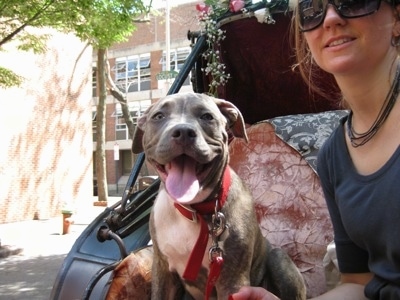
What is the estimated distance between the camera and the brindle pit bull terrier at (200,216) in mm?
2268

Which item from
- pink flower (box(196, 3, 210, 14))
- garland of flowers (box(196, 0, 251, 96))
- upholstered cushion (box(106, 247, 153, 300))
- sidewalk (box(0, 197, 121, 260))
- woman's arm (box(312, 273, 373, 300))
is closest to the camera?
woman's arm (box(312, 273, 373, 300))

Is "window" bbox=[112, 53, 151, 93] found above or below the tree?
above

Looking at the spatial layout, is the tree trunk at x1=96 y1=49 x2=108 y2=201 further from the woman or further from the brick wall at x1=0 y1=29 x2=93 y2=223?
the woman

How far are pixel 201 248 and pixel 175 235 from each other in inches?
6.6

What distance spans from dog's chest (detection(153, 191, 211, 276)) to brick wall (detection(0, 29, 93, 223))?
39.8ft

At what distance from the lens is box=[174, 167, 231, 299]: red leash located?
89.2 inches

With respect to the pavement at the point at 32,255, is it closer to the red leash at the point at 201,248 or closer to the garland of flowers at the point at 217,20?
the garland of flowers at the point at 217,20

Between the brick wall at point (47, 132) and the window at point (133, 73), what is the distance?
1384 cm

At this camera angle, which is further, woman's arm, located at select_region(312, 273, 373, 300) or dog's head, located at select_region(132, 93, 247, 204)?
dog's head, located at select_region(132, 93, 247, 204)

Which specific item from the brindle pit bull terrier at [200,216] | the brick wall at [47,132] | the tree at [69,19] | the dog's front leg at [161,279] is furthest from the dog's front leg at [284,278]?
the brick wall at [47,132]

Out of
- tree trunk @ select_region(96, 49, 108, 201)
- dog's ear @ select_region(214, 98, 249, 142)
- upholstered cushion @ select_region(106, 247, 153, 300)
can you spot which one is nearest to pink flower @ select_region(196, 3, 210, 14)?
dog's ear @ select_region(214, 98, 249, 142)

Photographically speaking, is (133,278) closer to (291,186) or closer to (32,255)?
(291,186)

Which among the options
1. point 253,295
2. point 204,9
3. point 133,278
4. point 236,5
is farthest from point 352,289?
point 204,9

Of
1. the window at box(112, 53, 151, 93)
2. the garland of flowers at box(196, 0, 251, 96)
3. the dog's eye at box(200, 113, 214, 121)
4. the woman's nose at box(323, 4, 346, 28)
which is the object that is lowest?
the dog's eye at box(200, 113, 214, 121)
